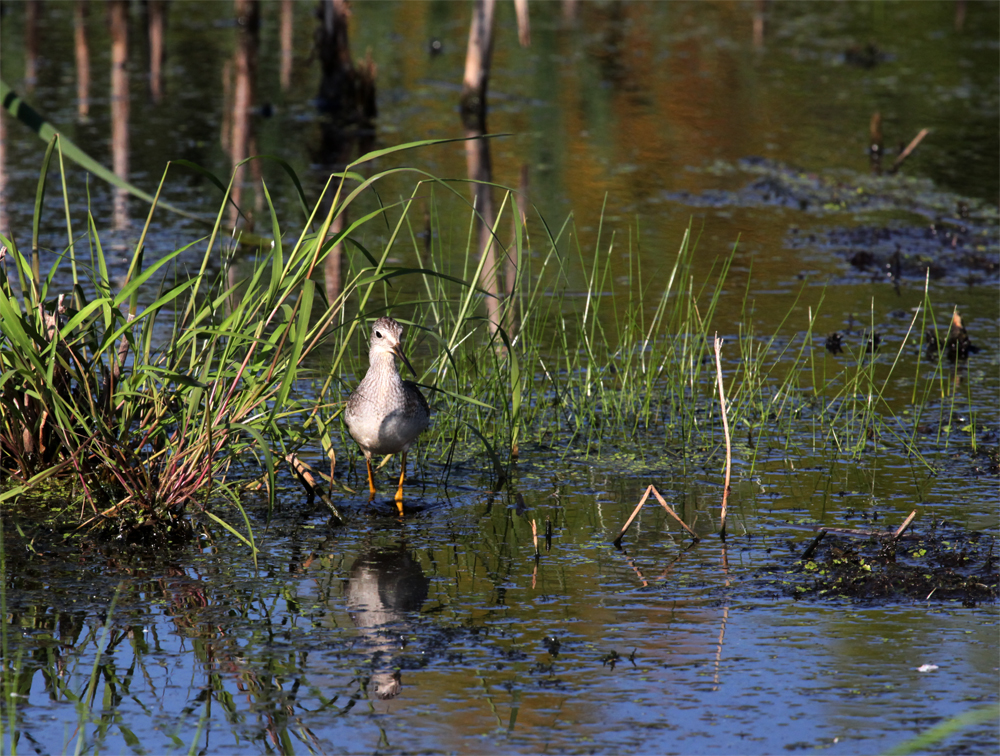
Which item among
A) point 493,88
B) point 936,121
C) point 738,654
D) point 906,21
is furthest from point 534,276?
point 906,21

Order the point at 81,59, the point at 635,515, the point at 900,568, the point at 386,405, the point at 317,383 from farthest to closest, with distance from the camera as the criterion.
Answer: the point at 81,59 → the point at 317,383 → the point at 386,405 → the point at 635,515 → the point at 900,568

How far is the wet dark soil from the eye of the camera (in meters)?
5.32

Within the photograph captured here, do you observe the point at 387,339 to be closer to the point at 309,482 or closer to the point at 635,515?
the point at 309,482

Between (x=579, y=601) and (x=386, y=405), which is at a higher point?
(x=386, y=405)

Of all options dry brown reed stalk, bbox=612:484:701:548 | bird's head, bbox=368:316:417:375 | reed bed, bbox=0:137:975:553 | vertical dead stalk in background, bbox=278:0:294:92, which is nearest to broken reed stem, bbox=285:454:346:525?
reed bed, bbox=0:137:975:553

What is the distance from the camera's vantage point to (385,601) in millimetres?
5211

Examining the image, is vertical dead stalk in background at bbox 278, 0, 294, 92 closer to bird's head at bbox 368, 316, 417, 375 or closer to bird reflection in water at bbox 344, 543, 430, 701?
bird's head at bbox 368, 316, 417, 375

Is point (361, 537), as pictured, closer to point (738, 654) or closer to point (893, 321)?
point (738, 654)

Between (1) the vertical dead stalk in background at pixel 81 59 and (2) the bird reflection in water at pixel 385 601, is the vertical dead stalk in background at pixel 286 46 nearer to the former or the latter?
(1) the vertical dead stalk in background at pixel 81 59

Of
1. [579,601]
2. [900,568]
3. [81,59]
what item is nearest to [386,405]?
[579,601]

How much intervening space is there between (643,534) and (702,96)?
560 inches

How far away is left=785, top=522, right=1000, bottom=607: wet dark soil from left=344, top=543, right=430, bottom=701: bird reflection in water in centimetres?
154

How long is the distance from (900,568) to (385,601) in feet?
7.03

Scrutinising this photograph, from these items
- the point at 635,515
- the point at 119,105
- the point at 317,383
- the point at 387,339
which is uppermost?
the point at 119,105
